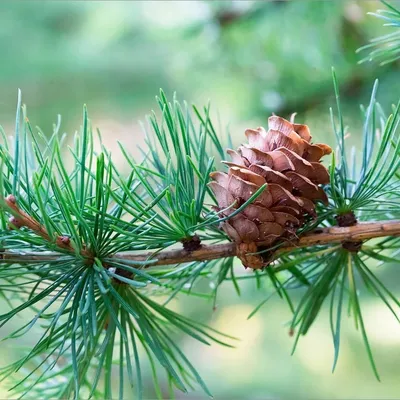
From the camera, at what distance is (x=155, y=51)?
6.40ft

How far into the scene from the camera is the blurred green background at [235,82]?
2.63ft

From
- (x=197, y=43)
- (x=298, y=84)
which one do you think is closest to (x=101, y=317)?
(x=298, y=84)

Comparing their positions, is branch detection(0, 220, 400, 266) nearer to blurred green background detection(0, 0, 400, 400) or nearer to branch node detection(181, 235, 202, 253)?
branch node detection(181, 235, 202, 253)

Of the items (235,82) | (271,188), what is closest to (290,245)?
(271,188)

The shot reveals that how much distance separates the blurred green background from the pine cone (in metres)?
0.12

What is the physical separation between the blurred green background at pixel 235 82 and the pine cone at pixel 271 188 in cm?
12

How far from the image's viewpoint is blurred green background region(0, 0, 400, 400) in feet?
2.63

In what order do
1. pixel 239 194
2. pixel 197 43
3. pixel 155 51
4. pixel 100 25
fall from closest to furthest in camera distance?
pixel 239 194 < pixel 197 43 < pixel 100 25 < pixel 155 51

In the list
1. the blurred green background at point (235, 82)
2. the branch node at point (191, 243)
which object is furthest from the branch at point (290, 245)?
the blurred green background at point (235, 82)

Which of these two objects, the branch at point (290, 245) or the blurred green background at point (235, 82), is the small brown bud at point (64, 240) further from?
the blurred green background at point (235, 82)

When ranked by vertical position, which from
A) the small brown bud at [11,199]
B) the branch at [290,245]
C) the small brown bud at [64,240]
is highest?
the small brown bud at [11,199]

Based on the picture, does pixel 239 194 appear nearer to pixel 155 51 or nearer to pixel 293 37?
pixel 293 37

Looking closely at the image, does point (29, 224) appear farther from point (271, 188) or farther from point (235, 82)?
point (235, 82)

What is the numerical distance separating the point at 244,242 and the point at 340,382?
889 mm
